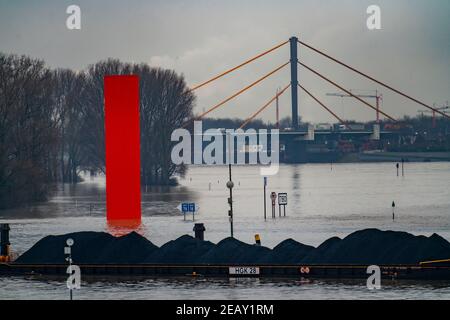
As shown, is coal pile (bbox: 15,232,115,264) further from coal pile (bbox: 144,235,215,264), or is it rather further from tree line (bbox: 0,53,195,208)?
tree line (bbox: 0,53,195,208)

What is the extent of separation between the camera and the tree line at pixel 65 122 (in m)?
95.4

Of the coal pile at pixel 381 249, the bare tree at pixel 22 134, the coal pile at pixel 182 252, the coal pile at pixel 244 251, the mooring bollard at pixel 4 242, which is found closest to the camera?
the coal pile at pixel 381 249

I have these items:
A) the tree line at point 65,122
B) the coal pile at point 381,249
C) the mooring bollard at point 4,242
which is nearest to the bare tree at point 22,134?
the tree line at point 65,122

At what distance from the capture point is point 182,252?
47344mm

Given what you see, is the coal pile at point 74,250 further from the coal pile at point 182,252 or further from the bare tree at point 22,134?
the bare tree at point 22,134

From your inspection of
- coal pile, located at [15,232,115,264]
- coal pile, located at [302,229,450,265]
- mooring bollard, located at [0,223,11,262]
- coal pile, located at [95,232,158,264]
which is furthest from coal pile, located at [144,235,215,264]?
mooring bollard, located at [0,223,11,262]

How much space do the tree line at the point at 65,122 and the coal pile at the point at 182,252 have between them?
155 feet

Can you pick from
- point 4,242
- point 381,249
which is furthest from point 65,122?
point 381,249

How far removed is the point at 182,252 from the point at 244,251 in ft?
8.42

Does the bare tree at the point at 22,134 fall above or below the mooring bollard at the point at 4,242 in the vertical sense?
above
